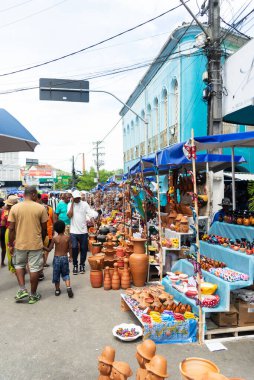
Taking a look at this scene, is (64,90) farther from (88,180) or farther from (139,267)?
(88,180)

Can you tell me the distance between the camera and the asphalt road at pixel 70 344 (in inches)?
125

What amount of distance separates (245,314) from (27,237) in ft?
10.9

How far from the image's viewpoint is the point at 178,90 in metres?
14.6

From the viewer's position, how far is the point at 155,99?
18.6 metres

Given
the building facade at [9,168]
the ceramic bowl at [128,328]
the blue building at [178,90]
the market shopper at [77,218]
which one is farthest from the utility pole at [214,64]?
the building facade at [9,168]

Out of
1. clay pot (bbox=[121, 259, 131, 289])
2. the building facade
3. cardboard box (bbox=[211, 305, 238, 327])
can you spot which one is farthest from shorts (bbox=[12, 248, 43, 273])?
the building facade

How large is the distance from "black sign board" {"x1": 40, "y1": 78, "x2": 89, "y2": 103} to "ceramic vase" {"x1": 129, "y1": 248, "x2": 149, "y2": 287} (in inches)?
296

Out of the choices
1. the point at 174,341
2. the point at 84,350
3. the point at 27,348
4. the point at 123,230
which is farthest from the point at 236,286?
the point at 123,230

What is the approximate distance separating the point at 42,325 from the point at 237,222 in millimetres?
3251

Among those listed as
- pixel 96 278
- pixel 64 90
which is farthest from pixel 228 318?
pixel 64 90

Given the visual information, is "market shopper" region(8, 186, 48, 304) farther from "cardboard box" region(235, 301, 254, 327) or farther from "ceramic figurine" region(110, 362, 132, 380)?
"ceramic figurine" region(110, 362, 132, 380)

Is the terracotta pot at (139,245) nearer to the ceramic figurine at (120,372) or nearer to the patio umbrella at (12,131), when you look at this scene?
the patio umbrella at (12,131)

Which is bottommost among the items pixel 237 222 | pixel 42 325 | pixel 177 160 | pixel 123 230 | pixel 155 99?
pixel 42 325

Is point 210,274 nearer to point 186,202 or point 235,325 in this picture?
point 235,325
